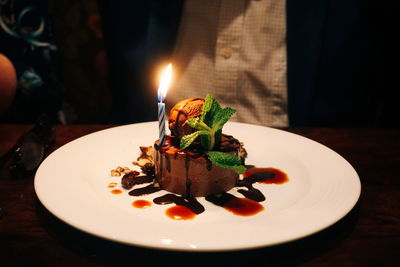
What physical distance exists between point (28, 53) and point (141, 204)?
6.55 feet

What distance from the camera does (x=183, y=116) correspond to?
4.37ft

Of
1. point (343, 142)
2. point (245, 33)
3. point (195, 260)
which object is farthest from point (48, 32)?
point (195, 260)

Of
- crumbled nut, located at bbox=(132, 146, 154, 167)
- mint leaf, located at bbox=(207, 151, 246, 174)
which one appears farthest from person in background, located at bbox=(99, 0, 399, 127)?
mint leaf, located at bbox=(207, 151, 246, 174)

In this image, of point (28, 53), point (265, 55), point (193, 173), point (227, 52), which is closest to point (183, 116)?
point (193, 173)

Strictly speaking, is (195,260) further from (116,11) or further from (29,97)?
(116,11)

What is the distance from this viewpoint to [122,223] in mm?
927

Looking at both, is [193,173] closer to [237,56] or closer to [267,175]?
[267,175]

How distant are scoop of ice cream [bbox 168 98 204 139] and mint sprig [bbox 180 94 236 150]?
0.09 meters

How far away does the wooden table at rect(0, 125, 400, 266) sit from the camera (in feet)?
2.82

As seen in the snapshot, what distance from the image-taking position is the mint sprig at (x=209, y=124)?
1197mm

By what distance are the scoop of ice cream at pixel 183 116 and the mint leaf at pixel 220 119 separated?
0.11 metres

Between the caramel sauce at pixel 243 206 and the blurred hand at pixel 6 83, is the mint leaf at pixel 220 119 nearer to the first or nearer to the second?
the caramel sauce at pixel 243 206

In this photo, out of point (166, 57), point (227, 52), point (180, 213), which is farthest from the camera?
point (166, 57)

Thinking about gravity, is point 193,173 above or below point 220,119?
below
